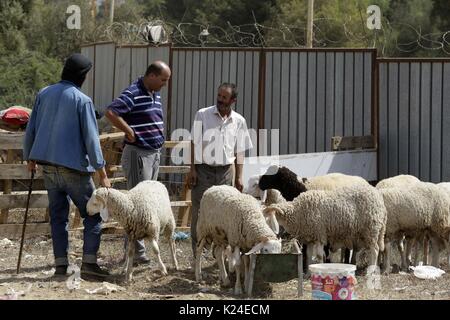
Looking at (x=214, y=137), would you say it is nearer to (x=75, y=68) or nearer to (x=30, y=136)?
(x=75, y=68)

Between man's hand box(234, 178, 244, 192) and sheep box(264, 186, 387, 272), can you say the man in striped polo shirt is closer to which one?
man's hand box(234, 178, 244, 192)

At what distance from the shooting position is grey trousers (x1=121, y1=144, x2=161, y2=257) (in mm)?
9312

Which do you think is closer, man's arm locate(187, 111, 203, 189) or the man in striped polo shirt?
the man in striped polo shirt

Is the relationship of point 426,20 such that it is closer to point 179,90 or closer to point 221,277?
point 179,90

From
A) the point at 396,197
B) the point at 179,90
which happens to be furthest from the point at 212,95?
the point at 396,197

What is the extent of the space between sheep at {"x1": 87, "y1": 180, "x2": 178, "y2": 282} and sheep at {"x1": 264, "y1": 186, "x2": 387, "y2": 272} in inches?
41.8

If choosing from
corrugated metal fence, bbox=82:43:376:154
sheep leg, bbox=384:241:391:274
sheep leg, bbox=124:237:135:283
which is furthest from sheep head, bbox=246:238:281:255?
corrugated metal fence, bbox=82:43:376:154

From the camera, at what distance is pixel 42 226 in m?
11.2

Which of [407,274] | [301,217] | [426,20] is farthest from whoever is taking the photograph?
[426,20]

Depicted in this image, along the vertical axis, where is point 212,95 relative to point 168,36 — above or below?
below

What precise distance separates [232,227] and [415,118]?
6.45 meters

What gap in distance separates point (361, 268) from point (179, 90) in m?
7.23

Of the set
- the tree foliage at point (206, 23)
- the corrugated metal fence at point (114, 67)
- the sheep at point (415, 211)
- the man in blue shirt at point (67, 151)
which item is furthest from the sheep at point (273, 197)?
the tree foliage at point (206, 23)

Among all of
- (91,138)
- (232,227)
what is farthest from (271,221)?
(91,138)
